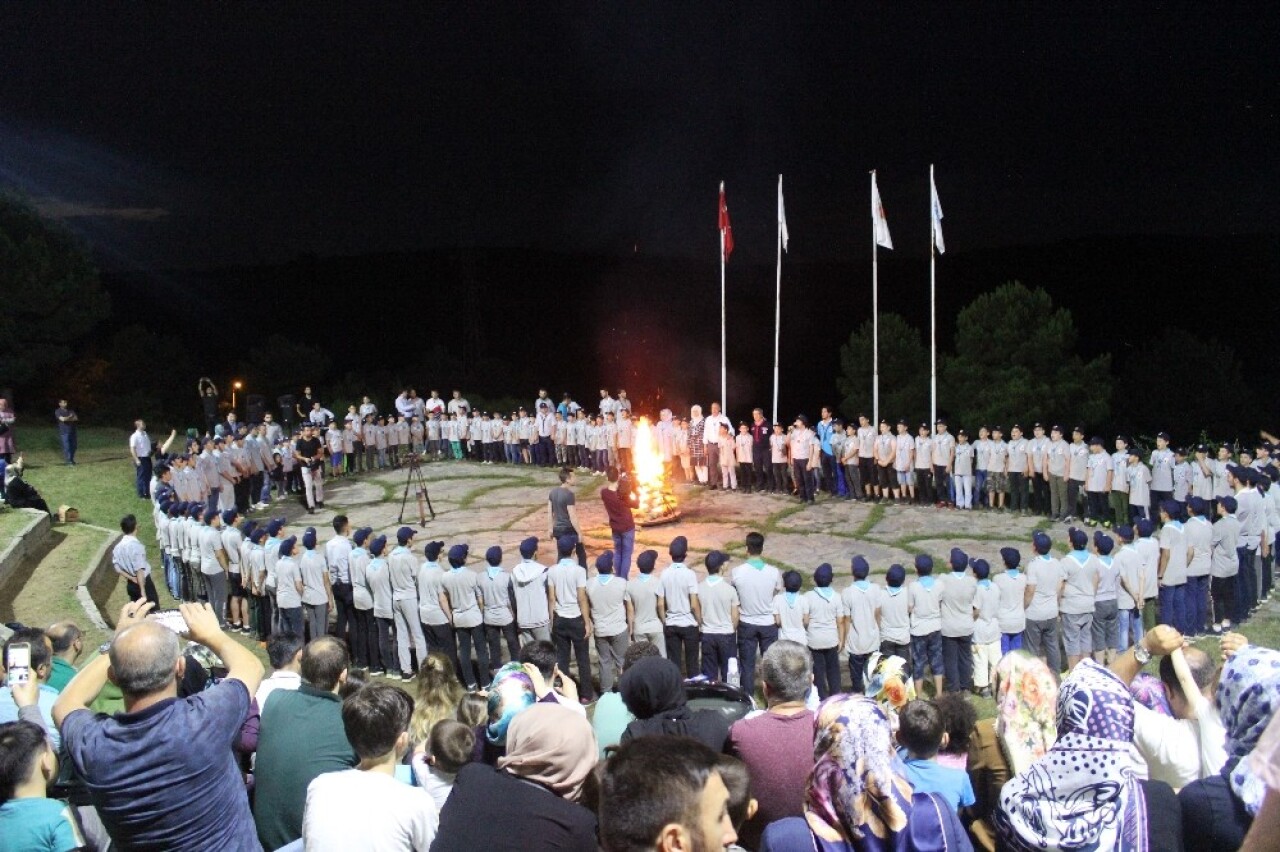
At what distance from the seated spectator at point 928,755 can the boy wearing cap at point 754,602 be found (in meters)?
5.22

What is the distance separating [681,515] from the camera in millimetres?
18219

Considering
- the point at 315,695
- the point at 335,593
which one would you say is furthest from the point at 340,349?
the point at 315,695

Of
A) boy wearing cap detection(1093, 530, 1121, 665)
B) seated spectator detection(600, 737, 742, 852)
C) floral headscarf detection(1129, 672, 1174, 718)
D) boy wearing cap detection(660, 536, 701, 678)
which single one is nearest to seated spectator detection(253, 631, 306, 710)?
seated spectator detection(600, 737, 742, 852)

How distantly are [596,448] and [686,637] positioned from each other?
1316 cm

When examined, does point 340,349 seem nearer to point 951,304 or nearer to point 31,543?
point 951,304

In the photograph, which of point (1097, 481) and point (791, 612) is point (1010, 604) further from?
point (1097, 481)

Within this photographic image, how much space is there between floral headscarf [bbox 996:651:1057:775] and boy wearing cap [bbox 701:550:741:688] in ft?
16.5

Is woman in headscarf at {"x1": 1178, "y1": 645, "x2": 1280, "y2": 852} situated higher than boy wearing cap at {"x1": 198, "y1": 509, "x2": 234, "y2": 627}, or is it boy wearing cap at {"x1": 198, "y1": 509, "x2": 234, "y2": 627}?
woman in headscarf at {"x1": 1178, "y1": 645, "x2": 1280, "y2": 852}

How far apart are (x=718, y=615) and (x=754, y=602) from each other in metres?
0.39

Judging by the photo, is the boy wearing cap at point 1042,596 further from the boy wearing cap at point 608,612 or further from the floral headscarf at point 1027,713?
the floral headscarf at point 1027,713

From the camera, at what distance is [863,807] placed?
312 cm

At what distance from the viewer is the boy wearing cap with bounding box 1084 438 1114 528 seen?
15.9 m

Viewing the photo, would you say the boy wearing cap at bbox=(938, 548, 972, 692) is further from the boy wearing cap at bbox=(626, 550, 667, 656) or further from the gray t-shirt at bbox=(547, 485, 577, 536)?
the gray t-shirt at bbox=(547, 485, 577, 536)

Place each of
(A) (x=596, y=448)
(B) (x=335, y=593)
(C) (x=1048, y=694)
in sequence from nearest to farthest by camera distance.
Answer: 1. (C) (x=1048, y=694)
2. (B) (x=335, y=593)
3. (A) (x=596, y=448)
